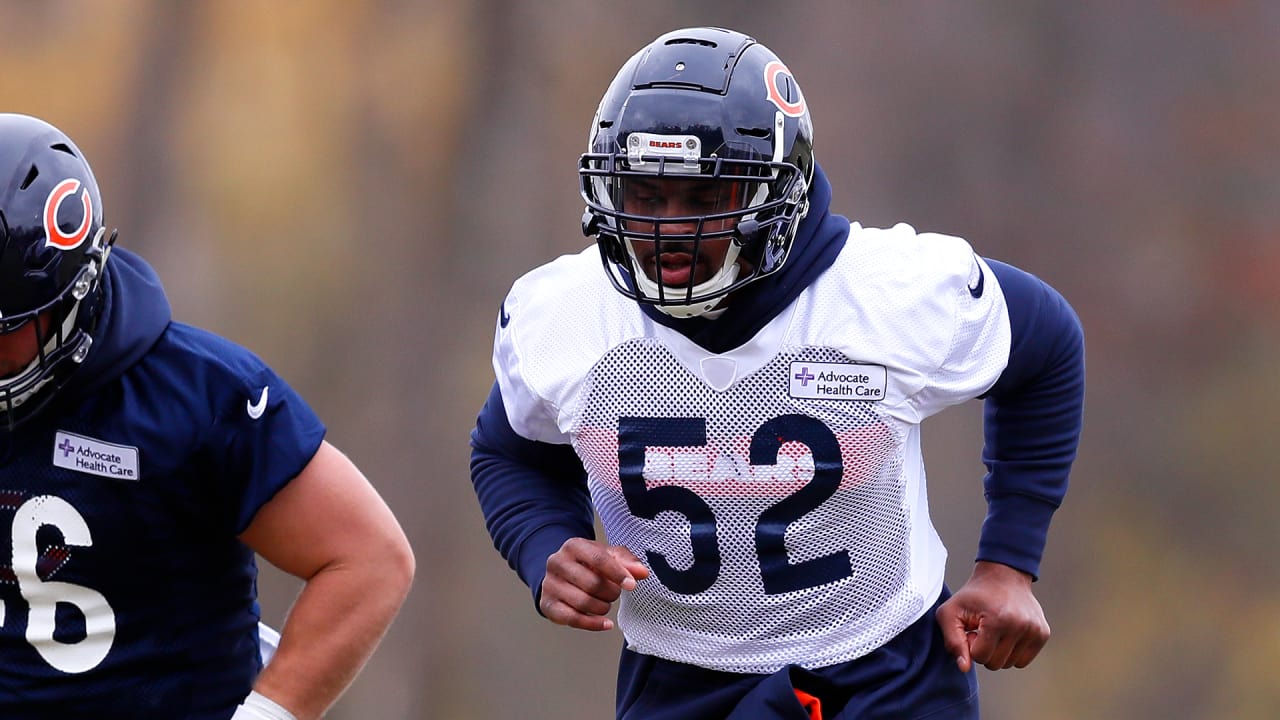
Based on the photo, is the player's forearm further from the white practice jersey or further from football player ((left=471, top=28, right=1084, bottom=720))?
the white practice jersey

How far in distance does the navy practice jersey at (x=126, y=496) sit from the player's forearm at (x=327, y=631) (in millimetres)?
148

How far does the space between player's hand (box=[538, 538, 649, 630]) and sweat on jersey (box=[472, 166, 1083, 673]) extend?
8 centimetres

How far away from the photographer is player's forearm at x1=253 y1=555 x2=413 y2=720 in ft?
7.23

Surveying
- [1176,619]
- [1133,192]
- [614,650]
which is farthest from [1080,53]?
[614,650]

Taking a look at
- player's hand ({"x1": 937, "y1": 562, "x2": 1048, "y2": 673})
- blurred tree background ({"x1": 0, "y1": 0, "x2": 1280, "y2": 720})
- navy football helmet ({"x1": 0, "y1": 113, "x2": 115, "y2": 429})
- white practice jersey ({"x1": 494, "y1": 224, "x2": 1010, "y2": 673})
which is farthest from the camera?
blurred tree background ({"x1": 0, "y1": 0, "x2": 1280, "y2": 720})

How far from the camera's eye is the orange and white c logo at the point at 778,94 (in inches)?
89.4

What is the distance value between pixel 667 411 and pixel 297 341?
2663 mm

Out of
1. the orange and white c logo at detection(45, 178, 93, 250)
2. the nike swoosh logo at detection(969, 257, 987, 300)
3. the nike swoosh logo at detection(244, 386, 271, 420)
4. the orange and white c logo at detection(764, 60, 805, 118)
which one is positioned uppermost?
the orange and white c logo at detection(764, 60, 805, 118)

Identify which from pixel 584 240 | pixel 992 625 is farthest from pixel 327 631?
pixel 584 240

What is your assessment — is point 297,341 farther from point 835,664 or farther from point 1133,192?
point 835,664

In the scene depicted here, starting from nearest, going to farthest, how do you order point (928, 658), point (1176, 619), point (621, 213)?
point (621, 213) < point (928, 658) < point (1176, 619)

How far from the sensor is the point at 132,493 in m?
2.15

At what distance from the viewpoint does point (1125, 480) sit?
176 inches

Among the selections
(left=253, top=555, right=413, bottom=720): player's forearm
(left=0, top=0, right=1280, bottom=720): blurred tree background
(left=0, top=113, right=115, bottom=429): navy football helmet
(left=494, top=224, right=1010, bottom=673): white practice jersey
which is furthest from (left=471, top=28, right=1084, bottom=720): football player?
(left=0, top=0, right=1280, bottom=720): blurred tree background
